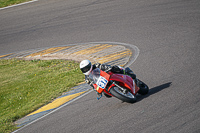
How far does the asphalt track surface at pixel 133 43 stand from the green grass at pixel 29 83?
1.24 m

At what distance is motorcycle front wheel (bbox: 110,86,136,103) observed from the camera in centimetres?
708

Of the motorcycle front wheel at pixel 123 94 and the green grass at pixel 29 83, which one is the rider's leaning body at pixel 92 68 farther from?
the green grass at pixel 29 83

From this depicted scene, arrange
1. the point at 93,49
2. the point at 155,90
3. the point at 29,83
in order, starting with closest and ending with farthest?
the point at 155,90 → the point at 29,83 → the point at 93,49

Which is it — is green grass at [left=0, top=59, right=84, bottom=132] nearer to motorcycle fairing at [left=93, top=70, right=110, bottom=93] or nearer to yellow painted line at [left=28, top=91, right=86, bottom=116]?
yellow painted line at [left=28, top=91, right=86, bottom=116]

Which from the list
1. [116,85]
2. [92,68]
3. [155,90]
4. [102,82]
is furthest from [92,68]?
[155,90]

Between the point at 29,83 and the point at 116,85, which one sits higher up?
the point at 116,85

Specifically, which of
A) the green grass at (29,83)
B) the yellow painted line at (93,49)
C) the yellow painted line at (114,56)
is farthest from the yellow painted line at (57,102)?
the yellow painted line at (93,49)

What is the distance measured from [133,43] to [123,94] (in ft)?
17.6

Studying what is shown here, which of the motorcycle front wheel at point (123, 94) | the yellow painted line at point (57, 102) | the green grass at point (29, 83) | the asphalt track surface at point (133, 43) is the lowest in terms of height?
the green grass at point (29, 83)

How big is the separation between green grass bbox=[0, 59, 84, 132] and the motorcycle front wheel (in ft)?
10.6

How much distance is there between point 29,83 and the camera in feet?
38.2

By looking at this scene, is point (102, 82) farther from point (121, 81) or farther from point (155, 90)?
point (155, 90)

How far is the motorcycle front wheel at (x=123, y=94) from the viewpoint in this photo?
7082mm

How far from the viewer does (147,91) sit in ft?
25.2
